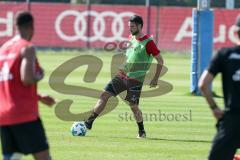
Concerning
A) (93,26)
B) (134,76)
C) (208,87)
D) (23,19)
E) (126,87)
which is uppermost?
(23,19)

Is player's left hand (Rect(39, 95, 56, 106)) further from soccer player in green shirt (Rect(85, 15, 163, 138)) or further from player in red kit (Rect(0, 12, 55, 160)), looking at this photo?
soccer player in green shirt (Rect(85, 15, 163, 138))

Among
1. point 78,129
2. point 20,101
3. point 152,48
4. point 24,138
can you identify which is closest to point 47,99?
point 20,101

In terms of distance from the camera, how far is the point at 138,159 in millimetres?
12953

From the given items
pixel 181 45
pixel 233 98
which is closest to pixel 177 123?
pixel 233 98

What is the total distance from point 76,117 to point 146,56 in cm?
368

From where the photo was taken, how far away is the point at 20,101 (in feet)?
30.2

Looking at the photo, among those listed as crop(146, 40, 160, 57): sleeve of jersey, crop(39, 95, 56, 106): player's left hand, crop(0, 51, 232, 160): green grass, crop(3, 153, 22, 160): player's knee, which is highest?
crop(39, 95, 56, 106): player's left hand

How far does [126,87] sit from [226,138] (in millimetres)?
7023

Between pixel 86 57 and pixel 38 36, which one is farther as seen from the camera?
pixel 38 36

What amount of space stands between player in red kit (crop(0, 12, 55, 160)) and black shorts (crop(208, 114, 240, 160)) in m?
1.96

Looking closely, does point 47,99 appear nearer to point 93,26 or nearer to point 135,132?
point 135,132

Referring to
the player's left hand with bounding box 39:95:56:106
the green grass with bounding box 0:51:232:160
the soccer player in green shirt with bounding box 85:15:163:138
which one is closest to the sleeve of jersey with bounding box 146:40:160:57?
the soccer player in green shirt with bounding box 85:15:163:138

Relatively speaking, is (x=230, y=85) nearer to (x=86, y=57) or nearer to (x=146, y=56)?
(x=146, y=56)

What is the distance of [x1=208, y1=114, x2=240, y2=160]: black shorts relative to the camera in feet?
30.2
